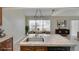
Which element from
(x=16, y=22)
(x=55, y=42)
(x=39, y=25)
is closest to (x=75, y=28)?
(x=55, y=42)

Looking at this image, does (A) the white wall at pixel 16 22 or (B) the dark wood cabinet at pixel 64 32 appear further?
(B) the dark wood cabinet at pixel 64 32

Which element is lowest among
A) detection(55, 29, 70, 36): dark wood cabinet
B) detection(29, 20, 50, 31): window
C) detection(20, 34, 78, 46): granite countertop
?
detection(20, 34, 78, 46): granite countertop

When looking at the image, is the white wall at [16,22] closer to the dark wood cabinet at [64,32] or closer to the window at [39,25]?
the window at [39,25]

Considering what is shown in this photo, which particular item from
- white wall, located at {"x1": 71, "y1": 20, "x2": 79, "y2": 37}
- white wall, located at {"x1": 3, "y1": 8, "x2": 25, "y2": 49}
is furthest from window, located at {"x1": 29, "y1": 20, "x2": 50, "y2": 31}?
white wall, located at {"x1": 71, "y1": 20, "x2": 79, "y2": 37}

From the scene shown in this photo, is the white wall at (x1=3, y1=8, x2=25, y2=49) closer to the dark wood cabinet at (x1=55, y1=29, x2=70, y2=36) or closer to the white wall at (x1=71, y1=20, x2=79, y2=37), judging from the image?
the dark wood cabinet at (x1=55, y1=29, x2=70, y2=36)

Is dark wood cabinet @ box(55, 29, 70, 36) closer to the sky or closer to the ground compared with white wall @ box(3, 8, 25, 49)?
closer to the ground

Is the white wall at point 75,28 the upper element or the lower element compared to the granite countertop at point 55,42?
upper

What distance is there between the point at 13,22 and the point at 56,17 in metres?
0.41

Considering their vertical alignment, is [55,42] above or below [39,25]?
below

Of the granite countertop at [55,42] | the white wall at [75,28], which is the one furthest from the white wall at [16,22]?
the white wall at [75,28]

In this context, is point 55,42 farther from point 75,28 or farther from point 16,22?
point 16,22

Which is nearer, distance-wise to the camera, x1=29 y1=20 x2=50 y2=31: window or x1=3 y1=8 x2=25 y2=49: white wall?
x1=3 y1=8 x2=25 y2=49: white wall
